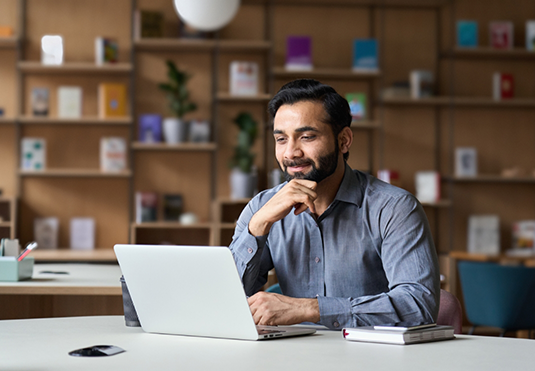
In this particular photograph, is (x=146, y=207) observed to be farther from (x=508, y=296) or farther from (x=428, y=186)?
(x=508, y=296)

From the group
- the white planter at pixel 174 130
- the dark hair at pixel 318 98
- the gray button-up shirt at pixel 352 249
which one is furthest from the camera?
the white planter at pixel 174 130

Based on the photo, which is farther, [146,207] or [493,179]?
[493,179]

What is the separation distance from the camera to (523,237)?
5121 mm

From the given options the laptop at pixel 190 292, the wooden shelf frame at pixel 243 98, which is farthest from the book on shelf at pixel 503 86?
the laptop at pixel 190 292

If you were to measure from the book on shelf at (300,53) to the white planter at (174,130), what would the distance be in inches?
36.3

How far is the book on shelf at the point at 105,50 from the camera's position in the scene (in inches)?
189

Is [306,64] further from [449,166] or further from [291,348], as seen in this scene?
[291,348]

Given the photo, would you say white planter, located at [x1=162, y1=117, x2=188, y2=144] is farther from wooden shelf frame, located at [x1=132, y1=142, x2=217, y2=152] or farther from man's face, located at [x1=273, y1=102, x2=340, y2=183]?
man's face, located at [x1=273, y1=102, x2=340, y2=183]

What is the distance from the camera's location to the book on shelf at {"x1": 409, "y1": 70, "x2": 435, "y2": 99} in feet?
16.6

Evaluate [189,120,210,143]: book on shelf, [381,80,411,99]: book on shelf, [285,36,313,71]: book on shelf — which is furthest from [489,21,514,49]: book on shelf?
[189,120,210,143]: book on shelf

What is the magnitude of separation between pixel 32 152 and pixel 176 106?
1123mm

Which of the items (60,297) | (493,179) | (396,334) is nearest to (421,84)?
(493,179)

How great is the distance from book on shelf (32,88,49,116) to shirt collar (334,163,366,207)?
3.54m

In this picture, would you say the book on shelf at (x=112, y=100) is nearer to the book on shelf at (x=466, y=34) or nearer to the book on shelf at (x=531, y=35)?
the book on shelf at (x=466, y=34)
